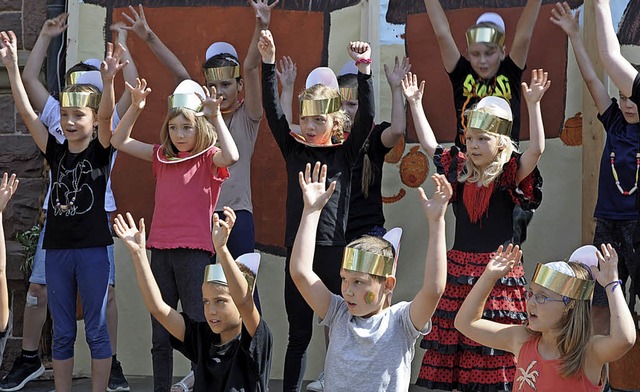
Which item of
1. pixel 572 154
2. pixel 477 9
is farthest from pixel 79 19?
pixel 572 154

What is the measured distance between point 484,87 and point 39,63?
2375 mm

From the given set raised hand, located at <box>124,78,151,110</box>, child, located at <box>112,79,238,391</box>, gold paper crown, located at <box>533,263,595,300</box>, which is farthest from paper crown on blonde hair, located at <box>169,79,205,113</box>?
gold paper crown, located at <box>533,263,595,300</box>

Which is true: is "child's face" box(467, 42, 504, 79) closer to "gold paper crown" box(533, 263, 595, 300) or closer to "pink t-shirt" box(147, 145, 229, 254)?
"pink t-shirt" box(147, 145, 229, 254)

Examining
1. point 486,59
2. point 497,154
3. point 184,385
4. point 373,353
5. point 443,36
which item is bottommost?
point 184,385

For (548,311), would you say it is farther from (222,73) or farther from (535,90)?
(222,73)

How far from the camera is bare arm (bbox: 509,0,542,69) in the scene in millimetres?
4969

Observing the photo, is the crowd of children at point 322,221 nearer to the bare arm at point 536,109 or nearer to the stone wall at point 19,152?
the bare arm at point 536,109

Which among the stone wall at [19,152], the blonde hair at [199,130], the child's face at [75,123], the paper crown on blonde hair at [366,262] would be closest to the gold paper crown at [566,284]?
the paper crown on blonde hair at [366,262]

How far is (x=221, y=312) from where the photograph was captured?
385cm

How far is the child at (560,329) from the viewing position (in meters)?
3.50

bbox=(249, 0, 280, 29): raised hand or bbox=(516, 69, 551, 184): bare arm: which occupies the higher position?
bbox=(249, 0, 280, 29): raised hand

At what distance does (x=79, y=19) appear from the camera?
5.90 m

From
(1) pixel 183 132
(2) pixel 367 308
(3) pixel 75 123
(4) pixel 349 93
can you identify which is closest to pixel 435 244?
(2) pixel 367 308

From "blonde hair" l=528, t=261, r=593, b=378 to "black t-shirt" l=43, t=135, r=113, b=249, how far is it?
227cm
